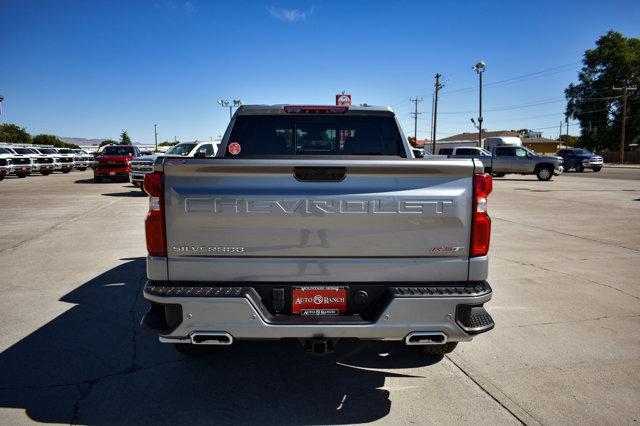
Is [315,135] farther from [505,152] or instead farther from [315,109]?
[505,152]

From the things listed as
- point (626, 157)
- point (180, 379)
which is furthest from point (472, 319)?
point (626, 157)

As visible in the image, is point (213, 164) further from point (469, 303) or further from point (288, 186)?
point (469, 303)

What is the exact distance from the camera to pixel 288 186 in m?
2.73

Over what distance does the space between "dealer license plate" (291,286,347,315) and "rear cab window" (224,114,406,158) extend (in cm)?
199

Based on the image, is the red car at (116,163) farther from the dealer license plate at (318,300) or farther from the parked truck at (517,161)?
the dealer license plate at (318,300)

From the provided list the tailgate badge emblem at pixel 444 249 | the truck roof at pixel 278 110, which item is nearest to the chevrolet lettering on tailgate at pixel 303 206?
the tailgate badge emblem at pixel 444 249

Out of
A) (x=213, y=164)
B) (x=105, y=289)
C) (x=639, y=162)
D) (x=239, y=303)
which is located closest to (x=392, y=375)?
(x=239, y=303)

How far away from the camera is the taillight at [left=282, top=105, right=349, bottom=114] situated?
431cm

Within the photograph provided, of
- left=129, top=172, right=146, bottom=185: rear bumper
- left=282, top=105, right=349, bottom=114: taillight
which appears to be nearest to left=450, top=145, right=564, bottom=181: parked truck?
left=129, top=172, right=146, bottom=185: rear bumper

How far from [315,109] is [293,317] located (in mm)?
2239

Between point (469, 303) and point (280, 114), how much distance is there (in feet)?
8.58

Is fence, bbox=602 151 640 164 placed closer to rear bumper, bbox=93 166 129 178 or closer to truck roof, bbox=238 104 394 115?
rear bumper, bbox=93 166 129 178

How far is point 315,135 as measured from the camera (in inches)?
180

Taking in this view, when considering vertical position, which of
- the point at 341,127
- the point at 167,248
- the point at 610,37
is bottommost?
the point at 167,248
